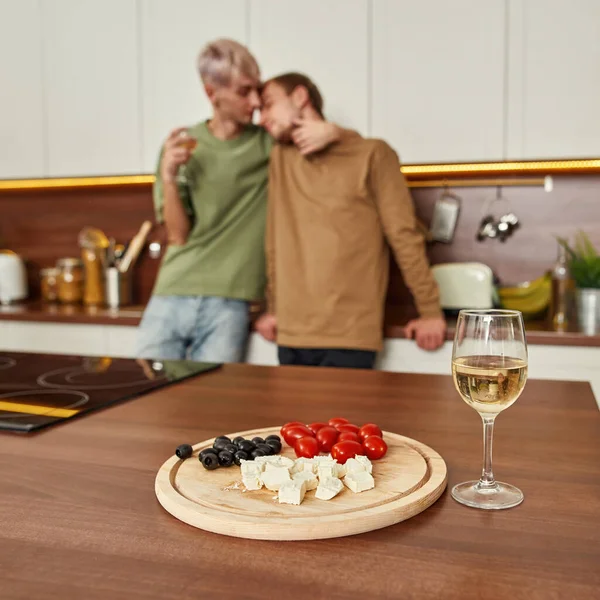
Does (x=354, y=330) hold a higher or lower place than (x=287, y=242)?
lower

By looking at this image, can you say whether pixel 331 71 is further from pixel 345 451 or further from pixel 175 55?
pixel 345 451

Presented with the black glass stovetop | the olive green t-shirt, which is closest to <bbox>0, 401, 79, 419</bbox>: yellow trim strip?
the black glass stovetop

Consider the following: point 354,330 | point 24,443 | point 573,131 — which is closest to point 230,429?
point 24,443

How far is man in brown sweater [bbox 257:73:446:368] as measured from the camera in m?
2.13

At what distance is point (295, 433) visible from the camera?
83 centimetres

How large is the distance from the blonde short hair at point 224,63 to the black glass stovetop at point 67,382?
1.09 m

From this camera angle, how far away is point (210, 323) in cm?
241

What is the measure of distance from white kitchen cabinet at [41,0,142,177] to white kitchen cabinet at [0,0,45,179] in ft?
0.15

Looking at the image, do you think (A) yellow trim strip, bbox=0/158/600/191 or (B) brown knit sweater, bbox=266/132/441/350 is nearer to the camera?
(B) brown knit sweater, bbox=266/132/441/350

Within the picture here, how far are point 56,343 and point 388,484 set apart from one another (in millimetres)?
2346

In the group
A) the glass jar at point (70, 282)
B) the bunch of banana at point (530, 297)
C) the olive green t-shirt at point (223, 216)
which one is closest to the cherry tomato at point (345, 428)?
the olive green t-shirt at point (223, 216)

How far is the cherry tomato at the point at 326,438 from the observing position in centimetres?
82

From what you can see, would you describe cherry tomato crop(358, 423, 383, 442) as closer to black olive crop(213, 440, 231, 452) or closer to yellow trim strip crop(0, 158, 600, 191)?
black olive crop(213, 440, 231, 452)

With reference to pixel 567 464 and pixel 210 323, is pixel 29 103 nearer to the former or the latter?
pixel 210 323
